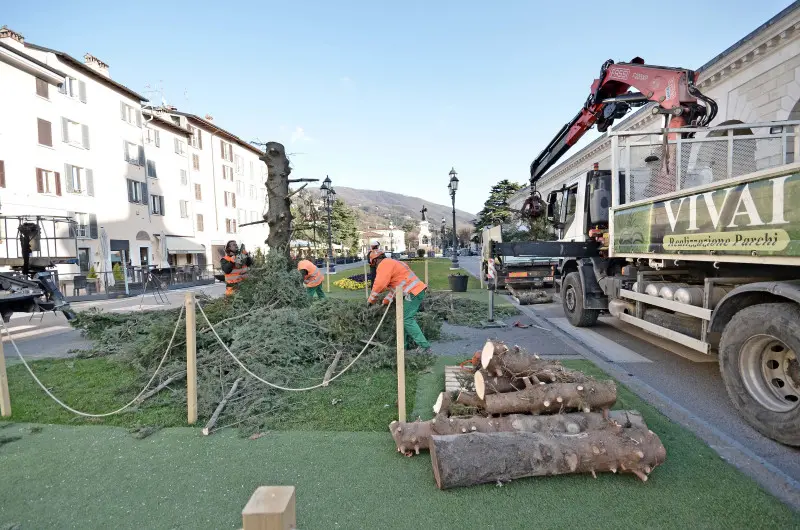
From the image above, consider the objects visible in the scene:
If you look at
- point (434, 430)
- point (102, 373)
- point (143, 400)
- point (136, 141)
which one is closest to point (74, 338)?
point (102, 373)

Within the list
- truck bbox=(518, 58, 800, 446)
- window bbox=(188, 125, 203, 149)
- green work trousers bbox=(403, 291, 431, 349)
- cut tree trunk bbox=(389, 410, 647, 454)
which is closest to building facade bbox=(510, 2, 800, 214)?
truck bbox=(518, 58, 800, 446)

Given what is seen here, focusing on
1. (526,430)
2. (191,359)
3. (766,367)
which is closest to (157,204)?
(191,359)

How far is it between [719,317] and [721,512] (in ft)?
7.00

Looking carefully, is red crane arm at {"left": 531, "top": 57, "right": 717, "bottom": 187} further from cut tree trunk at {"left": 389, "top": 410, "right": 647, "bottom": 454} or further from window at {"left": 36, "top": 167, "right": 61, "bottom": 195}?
window at {"left": 36, "top": 167, "right": 61, "bottom": 195}

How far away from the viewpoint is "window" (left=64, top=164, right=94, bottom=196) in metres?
24.2

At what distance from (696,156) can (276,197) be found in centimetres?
684

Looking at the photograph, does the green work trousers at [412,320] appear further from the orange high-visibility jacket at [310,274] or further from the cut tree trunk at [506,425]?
the orange high-visibility jacket at [310,274]

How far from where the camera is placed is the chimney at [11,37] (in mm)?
21578

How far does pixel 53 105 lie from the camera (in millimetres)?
23359

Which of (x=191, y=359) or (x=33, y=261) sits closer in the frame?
(x=191, y=359)

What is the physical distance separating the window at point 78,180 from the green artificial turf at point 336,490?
2685cm

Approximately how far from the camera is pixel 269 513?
103cm

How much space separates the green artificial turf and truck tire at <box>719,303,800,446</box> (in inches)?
25.7

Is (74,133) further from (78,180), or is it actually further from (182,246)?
(182,246)
